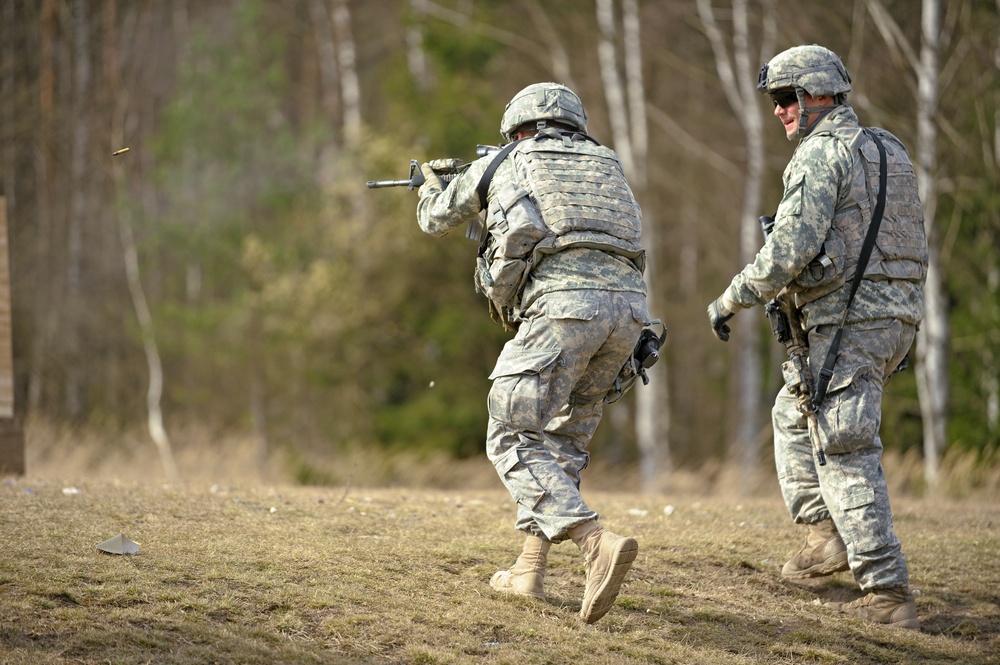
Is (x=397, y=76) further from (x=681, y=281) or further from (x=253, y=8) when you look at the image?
(x=681, y=281)

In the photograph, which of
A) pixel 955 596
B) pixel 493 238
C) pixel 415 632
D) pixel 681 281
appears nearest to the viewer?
pixel 415 632

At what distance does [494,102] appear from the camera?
20.9 m

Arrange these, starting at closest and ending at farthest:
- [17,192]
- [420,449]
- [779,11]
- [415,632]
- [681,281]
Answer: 1. [415,632]
2. [779,11]
3. [420,449]
4. [17,192]
5. [681,281]

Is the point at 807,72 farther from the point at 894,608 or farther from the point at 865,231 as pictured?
the point at 894,608

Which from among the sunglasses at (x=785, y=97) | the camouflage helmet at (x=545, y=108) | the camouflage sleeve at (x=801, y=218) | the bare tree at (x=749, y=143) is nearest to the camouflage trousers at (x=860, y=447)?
the camouflage sleeve at (x=801, y=218)

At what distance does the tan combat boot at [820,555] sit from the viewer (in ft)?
17.9

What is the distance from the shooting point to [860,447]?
502cm

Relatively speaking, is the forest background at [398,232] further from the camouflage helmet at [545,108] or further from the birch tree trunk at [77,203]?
the camouflage helmet at [545,108]

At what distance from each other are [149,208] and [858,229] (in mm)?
18578

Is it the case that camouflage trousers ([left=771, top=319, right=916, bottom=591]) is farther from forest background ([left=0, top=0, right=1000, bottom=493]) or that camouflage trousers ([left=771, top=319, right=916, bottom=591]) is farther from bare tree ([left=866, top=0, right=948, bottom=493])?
bare tree ([left=866, top=0, right=948, bottom=493])

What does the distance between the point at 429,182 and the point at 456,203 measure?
0.31 metres

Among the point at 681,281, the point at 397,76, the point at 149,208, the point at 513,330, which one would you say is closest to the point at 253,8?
the point at 397,76

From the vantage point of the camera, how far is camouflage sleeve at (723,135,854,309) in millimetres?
4988

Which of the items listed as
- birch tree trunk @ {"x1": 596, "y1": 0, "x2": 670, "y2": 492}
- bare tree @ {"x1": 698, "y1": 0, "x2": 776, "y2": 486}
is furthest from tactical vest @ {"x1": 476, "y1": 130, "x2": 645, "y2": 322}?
birch tree trunk @ {"x1": 596, "y1": 0, "x2": 670, "y2": 492}
